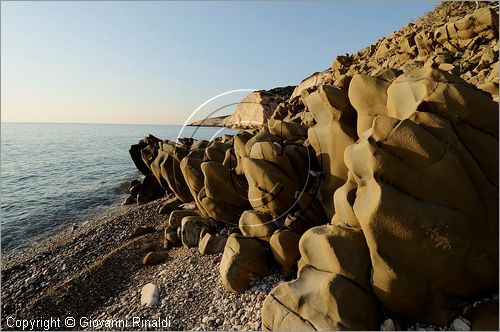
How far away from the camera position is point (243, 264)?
9.94 m

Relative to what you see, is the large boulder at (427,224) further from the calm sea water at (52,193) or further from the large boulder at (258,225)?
the calm sea water at (52,193)

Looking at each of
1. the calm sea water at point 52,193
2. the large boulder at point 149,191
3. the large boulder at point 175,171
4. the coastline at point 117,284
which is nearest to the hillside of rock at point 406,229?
the coastline at point 117,284

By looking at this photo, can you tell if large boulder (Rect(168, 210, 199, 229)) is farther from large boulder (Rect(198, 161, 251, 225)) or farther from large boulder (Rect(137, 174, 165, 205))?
large boulder (Rect(137, 174, 165, 205))

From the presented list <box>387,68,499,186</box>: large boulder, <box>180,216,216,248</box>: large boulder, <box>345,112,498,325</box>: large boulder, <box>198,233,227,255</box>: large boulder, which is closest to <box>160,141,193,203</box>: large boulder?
<box>180,216,216,248</box>: large boulder

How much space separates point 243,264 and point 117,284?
5.89 metres

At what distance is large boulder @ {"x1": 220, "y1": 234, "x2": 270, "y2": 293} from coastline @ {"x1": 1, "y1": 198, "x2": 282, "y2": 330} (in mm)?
268

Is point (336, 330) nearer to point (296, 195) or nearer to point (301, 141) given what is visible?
point (296, 195)

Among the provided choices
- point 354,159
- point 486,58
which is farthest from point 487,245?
point 486,58

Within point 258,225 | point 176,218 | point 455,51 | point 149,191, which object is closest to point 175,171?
point 176,218

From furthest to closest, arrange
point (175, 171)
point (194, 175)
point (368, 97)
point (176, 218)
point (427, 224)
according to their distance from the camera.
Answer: point (175, 171) < point (194, 175) < point (176, 218) < point (368, 97) < point (427, 224)

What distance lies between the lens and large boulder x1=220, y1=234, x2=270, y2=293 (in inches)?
389

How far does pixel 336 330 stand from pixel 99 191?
3146cm

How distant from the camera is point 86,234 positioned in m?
19.2

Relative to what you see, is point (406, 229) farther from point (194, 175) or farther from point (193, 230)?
point (194, 175)
